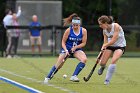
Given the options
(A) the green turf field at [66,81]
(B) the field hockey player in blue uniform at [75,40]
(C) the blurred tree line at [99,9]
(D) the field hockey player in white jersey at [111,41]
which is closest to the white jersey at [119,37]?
(D) the field hockey player in white jersey at [111,41]

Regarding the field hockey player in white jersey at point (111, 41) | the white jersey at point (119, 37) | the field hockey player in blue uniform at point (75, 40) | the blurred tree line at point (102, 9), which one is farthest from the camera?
the blurred tree line at point (102, 9)

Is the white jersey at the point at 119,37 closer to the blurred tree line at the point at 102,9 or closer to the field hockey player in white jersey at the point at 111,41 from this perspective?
the field hockey player in white jersey at the point at 111,41

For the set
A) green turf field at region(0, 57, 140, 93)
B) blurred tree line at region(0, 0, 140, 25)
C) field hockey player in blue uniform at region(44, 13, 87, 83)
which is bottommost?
blurred tree line at region(0, 0, 140, 25)

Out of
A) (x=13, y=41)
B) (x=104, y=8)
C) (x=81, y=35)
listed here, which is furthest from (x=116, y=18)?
(x=81, y=35)

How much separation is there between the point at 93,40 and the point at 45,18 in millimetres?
4016

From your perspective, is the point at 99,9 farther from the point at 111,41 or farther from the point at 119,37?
the point at 111,41

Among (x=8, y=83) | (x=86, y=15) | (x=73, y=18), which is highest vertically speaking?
(x=73, y=18)

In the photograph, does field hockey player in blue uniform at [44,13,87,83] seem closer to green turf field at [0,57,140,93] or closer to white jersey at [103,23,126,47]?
green turf field at [0,57,140,93]

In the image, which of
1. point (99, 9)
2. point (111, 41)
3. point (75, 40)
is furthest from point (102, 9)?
point (111, 41)

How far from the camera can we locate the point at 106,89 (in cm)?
1448

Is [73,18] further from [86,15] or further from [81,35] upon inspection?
[86,15]

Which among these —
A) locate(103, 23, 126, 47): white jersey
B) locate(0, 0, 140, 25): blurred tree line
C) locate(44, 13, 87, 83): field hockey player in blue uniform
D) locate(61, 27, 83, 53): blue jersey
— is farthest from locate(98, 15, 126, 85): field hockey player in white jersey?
locate(0, 0, 140, 25): blurred tree line

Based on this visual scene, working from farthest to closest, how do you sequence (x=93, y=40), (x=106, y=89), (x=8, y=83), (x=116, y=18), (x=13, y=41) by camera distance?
1. (x=116, y=18)
2. (x=93, y=40)
3. (x=13, y=41)
4. (x=8, y=83)
5. (x=106, y=89)

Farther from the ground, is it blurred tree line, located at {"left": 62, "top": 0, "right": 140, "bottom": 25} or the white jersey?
the white jersey
